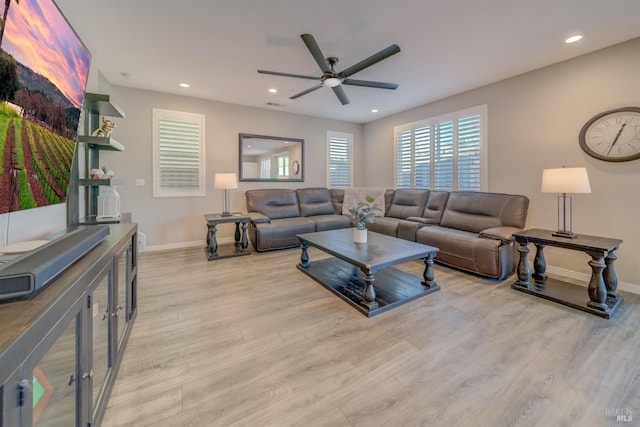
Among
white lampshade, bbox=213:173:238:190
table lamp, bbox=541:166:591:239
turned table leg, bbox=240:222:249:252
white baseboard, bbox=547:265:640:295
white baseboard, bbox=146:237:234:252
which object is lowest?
white baseboard, bbox=547:265:640:295

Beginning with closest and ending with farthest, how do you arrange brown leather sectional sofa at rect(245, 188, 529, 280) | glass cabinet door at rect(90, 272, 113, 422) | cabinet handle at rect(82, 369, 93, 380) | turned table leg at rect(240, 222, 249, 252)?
1. cabinet handle at rect(82, 369, 93, 380)
2. glass cabinet door at rect(90, 272, 113, 422)
3. brown leather sectional sofa at rect(245, 188, 529, 280)
4. turned table leg at rect(240, 222, 249, 252)

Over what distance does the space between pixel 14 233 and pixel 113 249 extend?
46 centimetres

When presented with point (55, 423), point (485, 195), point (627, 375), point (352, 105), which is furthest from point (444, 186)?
point (55, 423)

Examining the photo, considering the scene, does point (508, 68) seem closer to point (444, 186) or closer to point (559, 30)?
point (559, 30)

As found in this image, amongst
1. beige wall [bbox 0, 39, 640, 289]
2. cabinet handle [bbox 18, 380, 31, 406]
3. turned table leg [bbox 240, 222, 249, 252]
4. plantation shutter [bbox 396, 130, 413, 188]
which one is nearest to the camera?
cabinet handle [bbox 18, 380, 31, 406]

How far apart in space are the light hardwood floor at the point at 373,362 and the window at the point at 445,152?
224 centimetres

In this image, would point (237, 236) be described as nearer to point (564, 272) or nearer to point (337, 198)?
point (337, 198)

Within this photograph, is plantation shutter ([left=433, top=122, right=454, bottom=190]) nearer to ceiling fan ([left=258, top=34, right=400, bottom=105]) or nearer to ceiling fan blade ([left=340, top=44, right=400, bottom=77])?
ceiling fan ([left=258, top=34, right=400, bottom=105])

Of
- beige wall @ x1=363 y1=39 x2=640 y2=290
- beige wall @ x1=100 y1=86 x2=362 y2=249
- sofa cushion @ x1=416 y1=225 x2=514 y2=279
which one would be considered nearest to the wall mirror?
beige wall @ x1=100 y1=86 x2=362 y2=249

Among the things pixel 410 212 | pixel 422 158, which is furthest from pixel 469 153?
pixel 410 212

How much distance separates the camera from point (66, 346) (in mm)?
934

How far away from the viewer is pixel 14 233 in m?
1.39

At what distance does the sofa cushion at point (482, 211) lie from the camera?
11.6 feet

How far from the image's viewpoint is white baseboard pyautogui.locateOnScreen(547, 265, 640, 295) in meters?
2.85
